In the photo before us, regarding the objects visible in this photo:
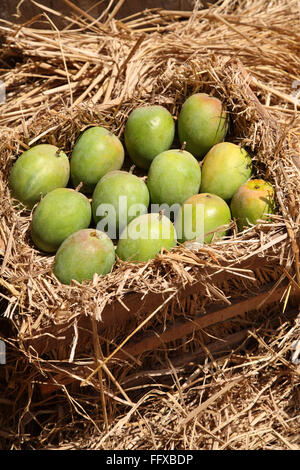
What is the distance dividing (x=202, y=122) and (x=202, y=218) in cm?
46

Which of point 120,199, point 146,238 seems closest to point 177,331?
point 146,238

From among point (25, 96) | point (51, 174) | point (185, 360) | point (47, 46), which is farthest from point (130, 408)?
point (47, 46)

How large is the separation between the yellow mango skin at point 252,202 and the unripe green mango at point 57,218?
536mm

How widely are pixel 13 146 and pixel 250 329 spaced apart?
1.15m

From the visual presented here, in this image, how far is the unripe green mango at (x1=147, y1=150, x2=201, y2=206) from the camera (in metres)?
1.94

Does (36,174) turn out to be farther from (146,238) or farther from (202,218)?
(202,218)

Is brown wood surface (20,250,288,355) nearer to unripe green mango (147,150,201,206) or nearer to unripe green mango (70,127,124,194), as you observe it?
unripe green mango (147,150,201,206)

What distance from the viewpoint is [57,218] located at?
1.87 metres

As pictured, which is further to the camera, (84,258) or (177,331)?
(177,331)

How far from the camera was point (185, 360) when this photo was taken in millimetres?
1977

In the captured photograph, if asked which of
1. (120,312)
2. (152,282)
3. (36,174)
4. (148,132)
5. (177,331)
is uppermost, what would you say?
(148,132)

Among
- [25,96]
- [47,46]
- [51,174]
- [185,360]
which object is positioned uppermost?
[47,46]

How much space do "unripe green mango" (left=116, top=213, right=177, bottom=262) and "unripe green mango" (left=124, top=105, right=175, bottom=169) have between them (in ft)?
1.30
